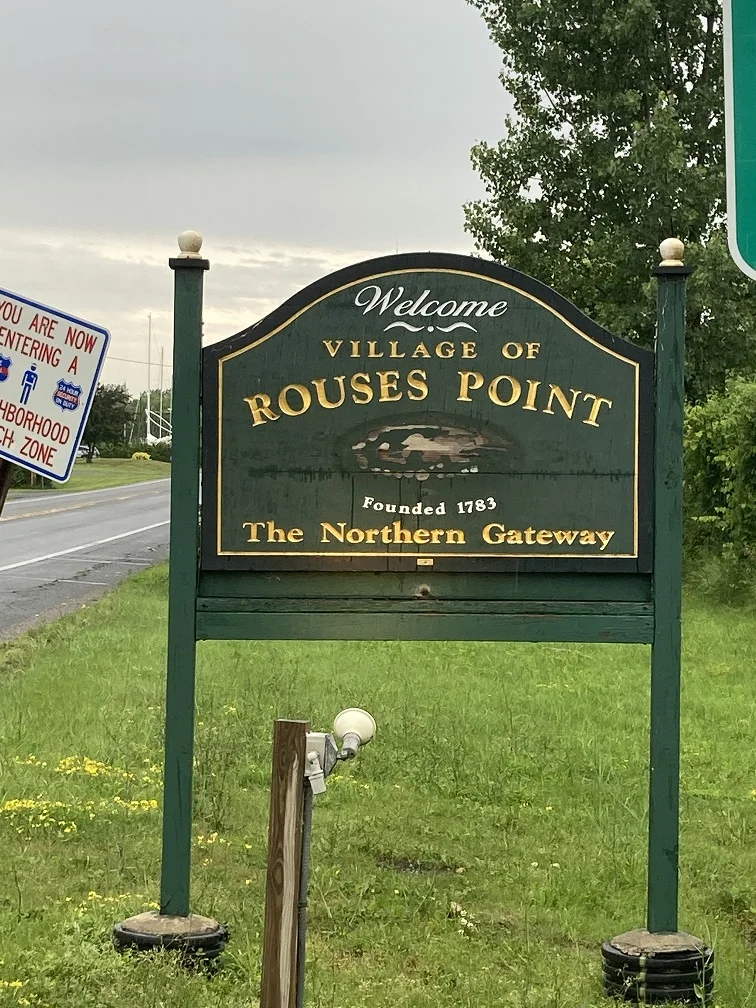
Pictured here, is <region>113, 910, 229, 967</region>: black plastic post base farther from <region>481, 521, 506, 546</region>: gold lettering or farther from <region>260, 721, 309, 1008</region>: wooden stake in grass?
<region>481, 521, 506, 546</region>: gold lettering

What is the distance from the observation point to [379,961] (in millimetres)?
5023

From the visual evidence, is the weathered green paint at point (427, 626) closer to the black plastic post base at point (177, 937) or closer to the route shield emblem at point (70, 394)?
the black plastic post base at point (177, 937)

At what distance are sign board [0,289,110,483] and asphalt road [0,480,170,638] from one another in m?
7.46

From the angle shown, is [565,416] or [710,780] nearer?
[565,416]

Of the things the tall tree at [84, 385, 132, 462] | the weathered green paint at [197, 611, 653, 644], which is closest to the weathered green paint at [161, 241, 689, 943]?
the weathered green paint at [197, 611, 653, 644]

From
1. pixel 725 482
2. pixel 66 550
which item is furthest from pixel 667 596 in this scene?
pixel 66 550

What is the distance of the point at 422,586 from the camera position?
191 inches

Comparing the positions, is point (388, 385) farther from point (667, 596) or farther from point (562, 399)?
point (667, 596)

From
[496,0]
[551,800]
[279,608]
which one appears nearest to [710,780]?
[551,800]

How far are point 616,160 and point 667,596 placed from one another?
1808 centimetres

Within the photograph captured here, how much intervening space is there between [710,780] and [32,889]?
12.3ft

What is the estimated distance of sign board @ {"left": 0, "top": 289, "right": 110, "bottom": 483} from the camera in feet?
13.1

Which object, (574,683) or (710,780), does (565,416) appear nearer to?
(710,780)

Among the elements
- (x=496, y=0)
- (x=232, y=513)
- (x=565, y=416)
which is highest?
(x=496, y=0)
